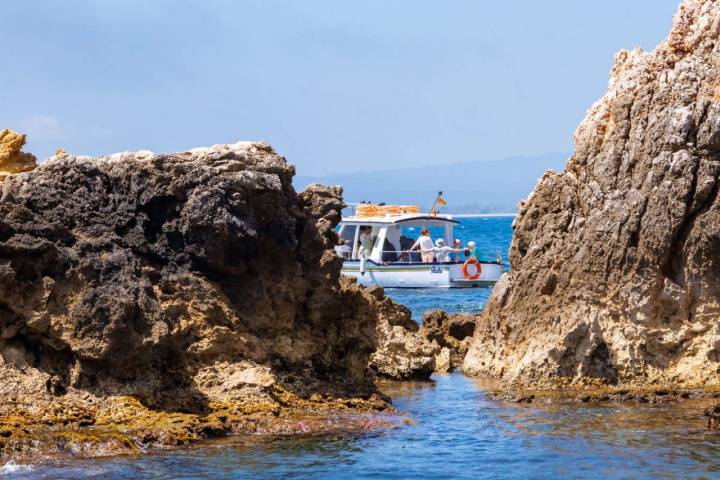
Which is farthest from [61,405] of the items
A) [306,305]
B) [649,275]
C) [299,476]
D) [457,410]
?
[649,275]

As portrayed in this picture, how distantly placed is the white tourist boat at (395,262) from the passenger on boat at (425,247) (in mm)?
313

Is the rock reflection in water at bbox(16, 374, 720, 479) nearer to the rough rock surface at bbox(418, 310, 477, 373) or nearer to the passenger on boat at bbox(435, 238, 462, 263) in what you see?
the rough rock surface at bbox(418, 310, 477, 373)

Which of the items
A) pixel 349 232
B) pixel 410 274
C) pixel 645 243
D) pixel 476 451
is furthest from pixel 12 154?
pixel 349 232

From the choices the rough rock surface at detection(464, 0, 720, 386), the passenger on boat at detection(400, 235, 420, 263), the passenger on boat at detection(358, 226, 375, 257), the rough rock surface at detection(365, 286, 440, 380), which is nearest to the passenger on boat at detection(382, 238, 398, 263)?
the passenger on boat at detection(400, 235, 420, 263)

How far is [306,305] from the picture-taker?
16.9m

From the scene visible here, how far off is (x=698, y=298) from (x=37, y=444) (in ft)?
34.3

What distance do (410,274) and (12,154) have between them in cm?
3824

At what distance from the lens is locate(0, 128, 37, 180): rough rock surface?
16.8 meters

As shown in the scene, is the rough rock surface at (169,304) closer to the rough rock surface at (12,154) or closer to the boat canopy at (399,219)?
the rough rock surface at (12,154)

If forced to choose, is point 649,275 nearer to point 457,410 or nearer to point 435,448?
point 457,410

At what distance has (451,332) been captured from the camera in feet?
87.1

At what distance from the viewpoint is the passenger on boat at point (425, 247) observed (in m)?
55.7

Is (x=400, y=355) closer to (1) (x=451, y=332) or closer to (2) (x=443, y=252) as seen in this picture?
(1) (x=451, y=332)

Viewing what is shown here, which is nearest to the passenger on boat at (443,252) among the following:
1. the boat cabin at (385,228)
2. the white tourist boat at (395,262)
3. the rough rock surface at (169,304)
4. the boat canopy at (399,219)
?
the white tourist boat at (395,262)
